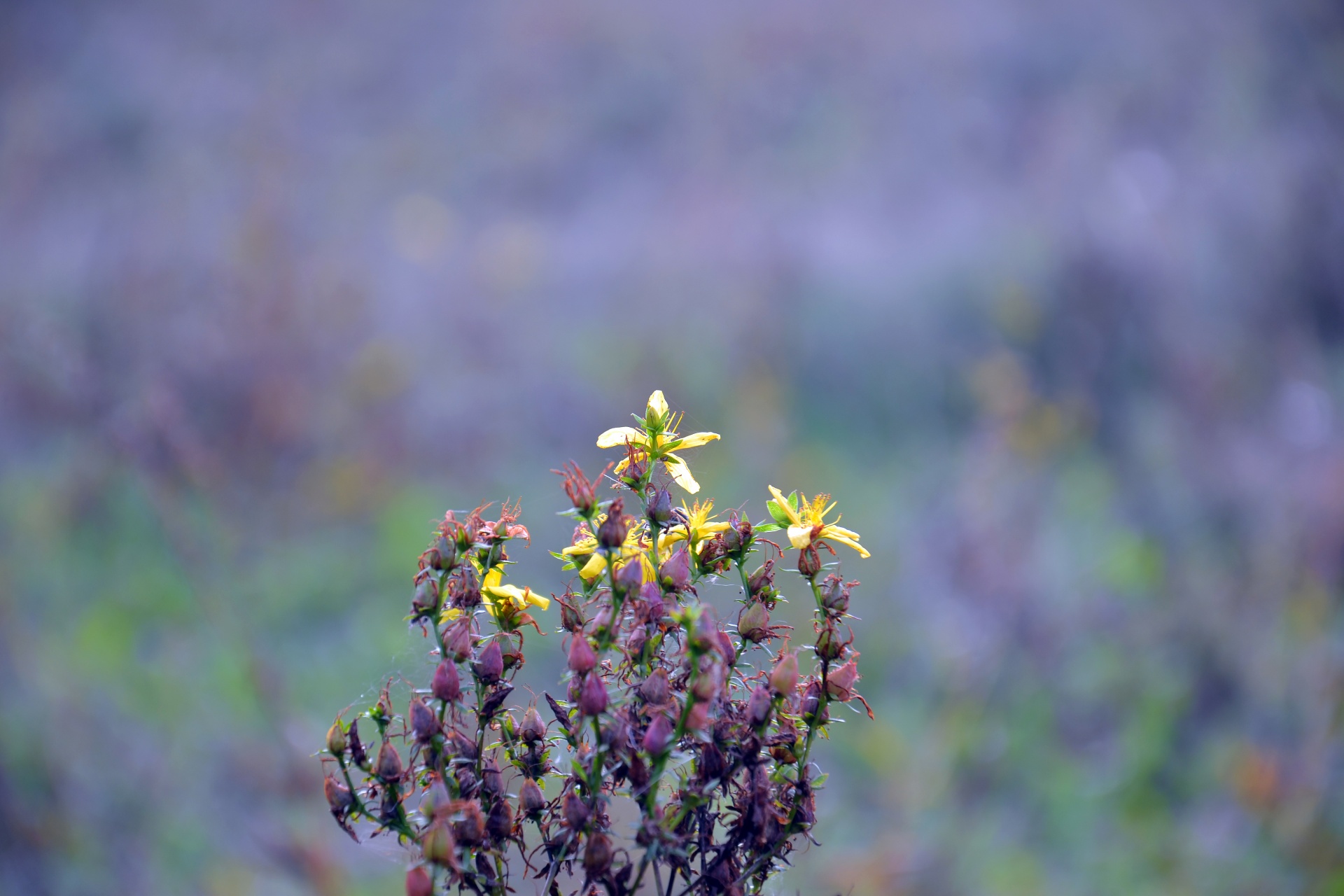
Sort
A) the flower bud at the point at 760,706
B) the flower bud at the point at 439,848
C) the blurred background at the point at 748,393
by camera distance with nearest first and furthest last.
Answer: the flower bud at the point at 439,848
the flower bud at the point at 760,706
the blurred background at the point at 748,393

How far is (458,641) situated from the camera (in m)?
0.83

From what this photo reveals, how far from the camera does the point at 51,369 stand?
2896 millimetres

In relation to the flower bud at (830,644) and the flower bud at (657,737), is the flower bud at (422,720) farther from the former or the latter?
the flower bud at (830,644)

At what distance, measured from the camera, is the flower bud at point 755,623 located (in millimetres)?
882

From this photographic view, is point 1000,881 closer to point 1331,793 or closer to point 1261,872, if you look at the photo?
point 1261,872

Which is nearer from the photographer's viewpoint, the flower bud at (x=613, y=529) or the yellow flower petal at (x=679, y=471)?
the flower bud at (x=613, y=529)

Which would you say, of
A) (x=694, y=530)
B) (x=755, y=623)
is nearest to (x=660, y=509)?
(x=694, y=530)

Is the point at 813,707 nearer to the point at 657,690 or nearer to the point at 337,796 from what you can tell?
the point at 657,690

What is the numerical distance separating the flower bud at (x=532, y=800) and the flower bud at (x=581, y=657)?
167 millimetres

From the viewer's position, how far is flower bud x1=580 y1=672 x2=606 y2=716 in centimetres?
77

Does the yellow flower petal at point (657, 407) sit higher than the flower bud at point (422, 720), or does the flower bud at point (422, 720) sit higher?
the yellow flower petal at point (657, 407)

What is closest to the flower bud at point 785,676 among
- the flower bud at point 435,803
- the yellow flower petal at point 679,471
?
the yellow flower petal at point 679,471

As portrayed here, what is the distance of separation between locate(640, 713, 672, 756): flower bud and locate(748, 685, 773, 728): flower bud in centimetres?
10

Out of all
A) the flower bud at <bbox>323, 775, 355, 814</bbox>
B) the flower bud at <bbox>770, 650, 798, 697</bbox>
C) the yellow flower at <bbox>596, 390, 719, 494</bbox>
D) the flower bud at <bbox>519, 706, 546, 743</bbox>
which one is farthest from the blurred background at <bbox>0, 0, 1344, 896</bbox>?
the flower bud at <bbox>770, 650, 798, 697</bbox>
